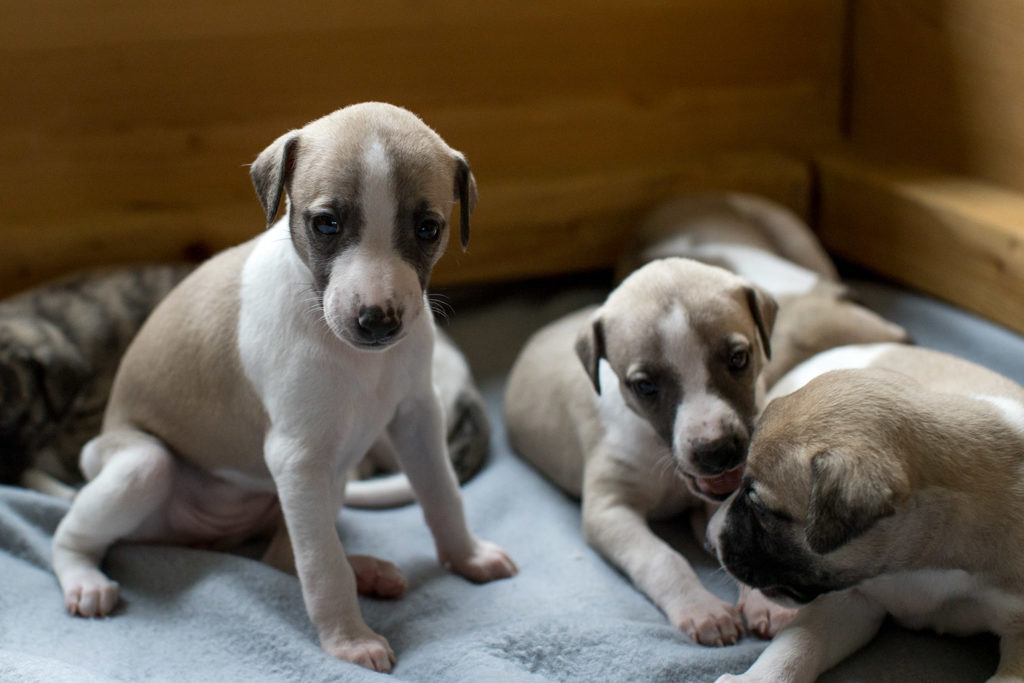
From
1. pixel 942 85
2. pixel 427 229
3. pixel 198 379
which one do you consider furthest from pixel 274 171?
pixel 942 85

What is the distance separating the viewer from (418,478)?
3.00m

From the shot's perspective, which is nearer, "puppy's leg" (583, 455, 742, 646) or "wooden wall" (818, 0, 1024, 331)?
"puppy's leg" (583, 455, 742, 646)

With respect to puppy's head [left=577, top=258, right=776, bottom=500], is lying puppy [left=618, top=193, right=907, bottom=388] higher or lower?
lower

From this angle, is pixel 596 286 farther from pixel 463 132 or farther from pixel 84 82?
pixel 84 82

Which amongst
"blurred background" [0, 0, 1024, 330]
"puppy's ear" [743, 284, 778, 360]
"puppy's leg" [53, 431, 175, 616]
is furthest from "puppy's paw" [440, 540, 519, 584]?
"blurred background" [0, 0, 1024, 330]

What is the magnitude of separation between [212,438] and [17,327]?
1149 millimetres

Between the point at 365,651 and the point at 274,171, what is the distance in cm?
119

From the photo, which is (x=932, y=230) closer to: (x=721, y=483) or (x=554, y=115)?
(x=554, y=115)

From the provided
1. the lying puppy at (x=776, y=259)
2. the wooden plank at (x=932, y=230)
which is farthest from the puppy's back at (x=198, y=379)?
the wooden plank at (x=932, y=230)

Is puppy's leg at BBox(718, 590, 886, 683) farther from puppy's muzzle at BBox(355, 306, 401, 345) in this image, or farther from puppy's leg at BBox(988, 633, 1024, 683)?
puppy's muzzle at BBox(355, 306, 401, 345)

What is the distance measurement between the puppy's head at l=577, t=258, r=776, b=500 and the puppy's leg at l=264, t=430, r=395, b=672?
2.89 feet

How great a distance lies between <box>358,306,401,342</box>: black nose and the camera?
235 centimetres

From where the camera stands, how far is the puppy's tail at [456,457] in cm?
352

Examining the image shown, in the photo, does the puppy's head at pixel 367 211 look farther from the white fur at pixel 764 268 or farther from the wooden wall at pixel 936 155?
the wooden wall at pixel 936 155
